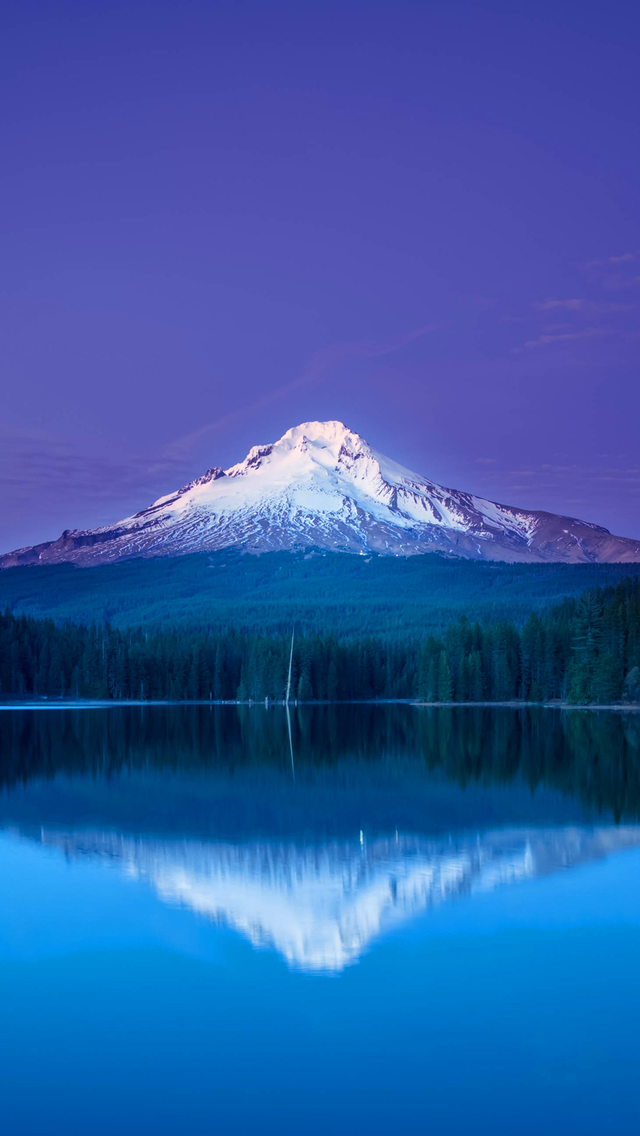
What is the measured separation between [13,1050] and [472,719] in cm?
6551

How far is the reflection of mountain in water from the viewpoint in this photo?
16062 mm

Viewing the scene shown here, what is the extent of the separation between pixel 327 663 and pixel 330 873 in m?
106

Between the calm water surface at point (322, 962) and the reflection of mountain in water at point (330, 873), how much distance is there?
0.07 meters

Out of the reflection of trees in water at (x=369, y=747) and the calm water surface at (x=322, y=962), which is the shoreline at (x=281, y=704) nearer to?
the reflection of trees in water at (x=369, y=747)

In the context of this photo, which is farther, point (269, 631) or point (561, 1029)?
point (269, 631)

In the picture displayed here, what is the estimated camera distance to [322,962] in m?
14.7

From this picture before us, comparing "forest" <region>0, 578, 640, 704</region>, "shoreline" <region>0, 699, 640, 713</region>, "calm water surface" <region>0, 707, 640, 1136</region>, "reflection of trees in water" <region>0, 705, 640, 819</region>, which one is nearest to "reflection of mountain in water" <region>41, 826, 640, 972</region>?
"calm water surface" <region>0, 707, 640, 1136</region>

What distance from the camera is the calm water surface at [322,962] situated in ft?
34.5

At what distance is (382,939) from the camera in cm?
1558

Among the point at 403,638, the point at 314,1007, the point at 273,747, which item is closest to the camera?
the point at 314,1007

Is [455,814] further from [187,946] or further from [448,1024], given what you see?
[448,1024]

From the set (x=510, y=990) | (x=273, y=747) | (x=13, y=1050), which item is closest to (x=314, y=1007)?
(x=510, y=990)

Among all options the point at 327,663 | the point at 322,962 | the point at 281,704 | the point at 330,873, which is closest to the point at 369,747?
the point at 330,873

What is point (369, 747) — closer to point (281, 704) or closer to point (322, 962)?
point (322, 962)
